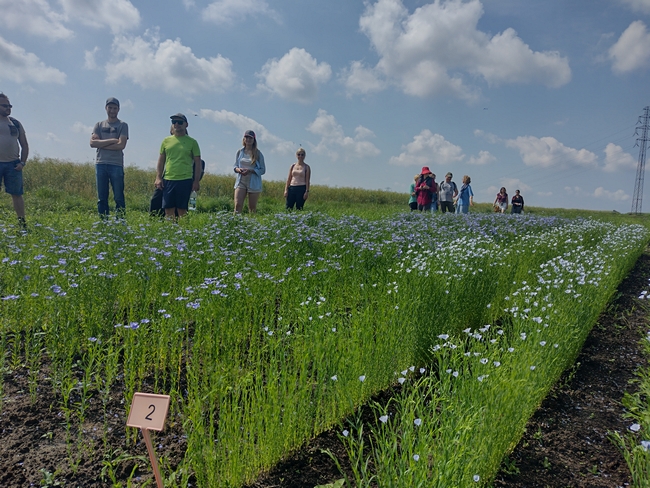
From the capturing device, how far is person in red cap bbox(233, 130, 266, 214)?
26.2 ft

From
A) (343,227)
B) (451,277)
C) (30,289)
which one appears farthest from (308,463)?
(343,227)

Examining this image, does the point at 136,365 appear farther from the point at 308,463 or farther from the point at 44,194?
the point at 44,194

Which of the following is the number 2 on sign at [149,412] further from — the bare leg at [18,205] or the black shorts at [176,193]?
the bare leg at [18,205]

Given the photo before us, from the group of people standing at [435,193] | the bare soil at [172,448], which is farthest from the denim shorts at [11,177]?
the group of people standing at [435,193]

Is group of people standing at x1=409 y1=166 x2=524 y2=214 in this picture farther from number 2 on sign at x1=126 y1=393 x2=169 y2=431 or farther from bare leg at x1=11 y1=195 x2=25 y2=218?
number 2 on sign at x1=126 y1=393 x2=169 y2=431

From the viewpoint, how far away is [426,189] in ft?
40.7

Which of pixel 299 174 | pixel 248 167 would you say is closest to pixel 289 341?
pixel 248 167

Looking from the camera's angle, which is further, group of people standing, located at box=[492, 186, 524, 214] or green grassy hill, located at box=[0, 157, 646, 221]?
group of people standing, located at box=[492, 186, 524, 214]

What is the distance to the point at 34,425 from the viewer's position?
2.36m

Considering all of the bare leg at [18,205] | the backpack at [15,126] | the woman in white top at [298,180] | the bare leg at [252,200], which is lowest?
the bare leg at [18,205]

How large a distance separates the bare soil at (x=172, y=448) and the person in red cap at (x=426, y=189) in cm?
957

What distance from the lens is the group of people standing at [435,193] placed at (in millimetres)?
12406

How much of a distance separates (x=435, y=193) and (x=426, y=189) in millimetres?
385

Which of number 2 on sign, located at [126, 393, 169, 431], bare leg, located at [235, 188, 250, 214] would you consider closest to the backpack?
bare leg, located at [235, 188, 250, 214]
